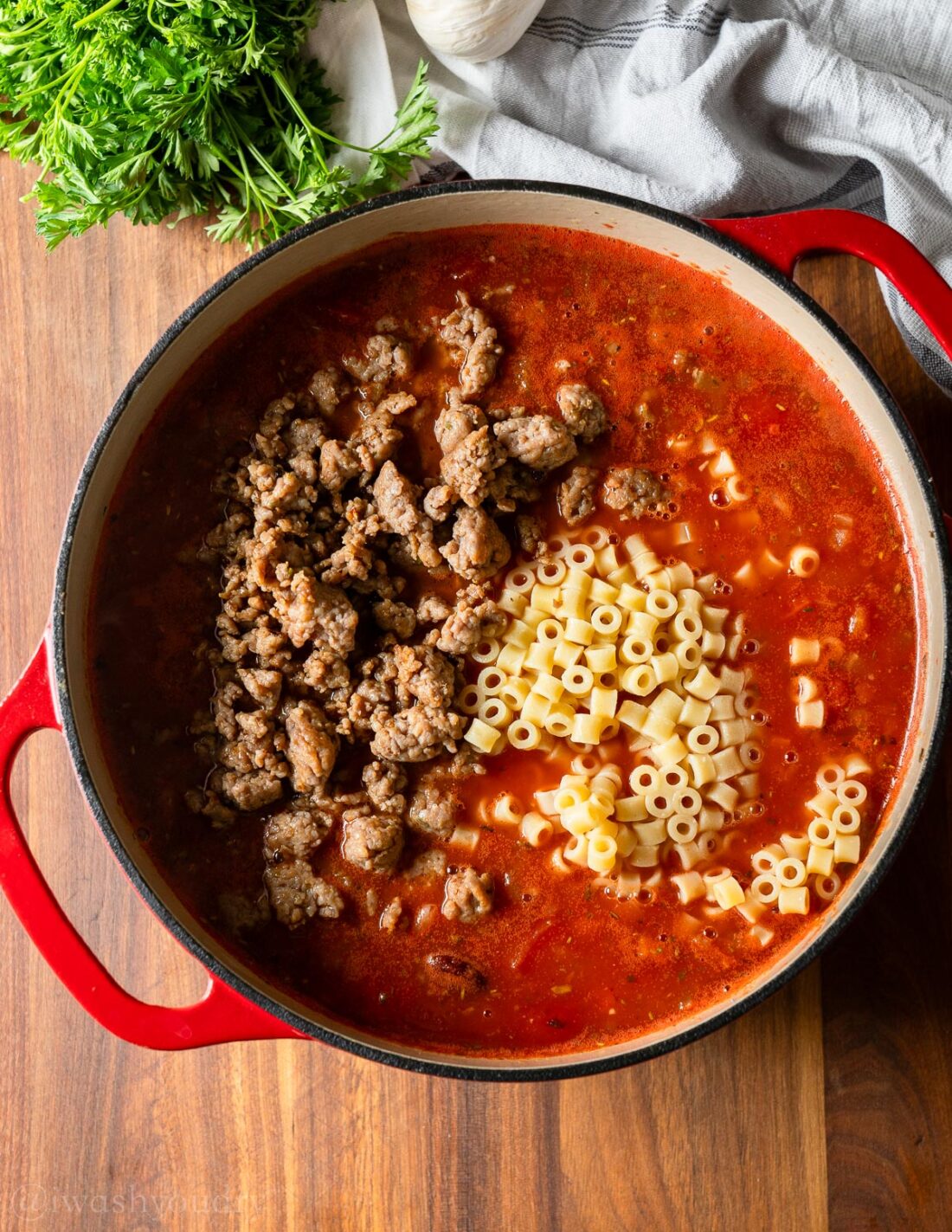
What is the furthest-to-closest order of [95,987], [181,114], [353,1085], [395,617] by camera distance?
[353,1085]
[395,617]
[181,114]
[95,987]

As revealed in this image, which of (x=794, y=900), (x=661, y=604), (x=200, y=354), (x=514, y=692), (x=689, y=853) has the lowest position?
(x=794, y=900)

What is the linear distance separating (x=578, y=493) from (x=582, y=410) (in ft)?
0.66

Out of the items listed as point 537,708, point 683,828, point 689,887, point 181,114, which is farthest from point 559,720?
point 181,114

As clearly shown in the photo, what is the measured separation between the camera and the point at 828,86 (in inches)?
108

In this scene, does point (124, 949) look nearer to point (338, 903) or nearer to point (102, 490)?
point (338, 903)

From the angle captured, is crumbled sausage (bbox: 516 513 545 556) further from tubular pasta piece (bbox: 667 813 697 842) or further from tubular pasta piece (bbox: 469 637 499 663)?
tubular pasta piece (bbox: 667 813 697 842)

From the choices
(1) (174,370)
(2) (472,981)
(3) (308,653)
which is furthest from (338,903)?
(1) (174,370)

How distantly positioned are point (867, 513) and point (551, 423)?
0.84 meters

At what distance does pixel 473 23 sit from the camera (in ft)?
8.73

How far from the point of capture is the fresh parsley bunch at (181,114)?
8.35 feet

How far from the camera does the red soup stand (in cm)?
268

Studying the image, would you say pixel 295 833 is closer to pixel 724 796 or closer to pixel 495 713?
pixel 495 713

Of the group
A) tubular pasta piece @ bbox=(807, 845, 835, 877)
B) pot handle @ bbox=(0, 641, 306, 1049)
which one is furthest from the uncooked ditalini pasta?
pot handle @ bbox=(0, 641, 306, 1049)

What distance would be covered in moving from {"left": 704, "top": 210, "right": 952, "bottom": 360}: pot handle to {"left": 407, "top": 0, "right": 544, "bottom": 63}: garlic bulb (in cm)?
76
